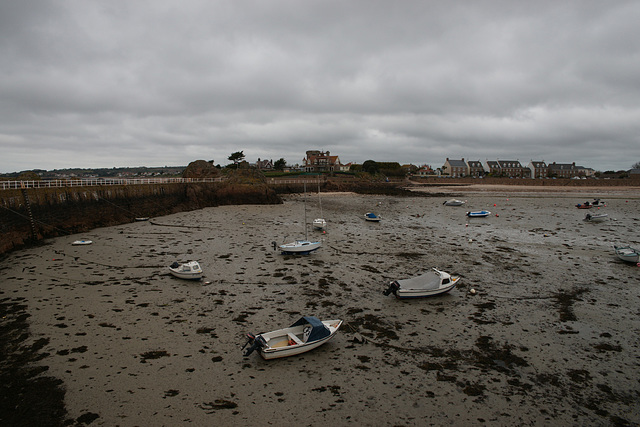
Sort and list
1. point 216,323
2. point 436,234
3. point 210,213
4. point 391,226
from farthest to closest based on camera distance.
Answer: point 210,213, point 391,226, point 436,234, point 216,323

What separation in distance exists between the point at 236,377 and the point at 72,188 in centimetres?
2842

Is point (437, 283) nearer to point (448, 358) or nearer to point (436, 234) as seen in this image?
point (448, 358)

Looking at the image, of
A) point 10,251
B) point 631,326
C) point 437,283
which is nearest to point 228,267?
point 437,283

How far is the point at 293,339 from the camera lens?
31.3 ft

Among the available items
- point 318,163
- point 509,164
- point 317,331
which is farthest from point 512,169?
point 317,331

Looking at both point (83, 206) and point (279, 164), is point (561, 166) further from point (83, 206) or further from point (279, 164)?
point (83, 206)

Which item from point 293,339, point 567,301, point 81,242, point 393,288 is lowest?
point 567,301

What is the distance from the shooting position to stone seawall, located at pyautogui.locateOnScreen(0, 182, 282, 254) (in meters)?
21.7

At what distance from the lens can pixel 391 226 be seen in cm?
3127

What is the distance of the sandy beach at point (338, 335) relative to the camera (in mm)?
7445

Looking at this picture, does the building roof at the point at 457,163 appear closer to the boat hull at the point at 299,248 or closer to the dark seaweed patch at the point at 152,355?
the boat hull at the point at 299,248

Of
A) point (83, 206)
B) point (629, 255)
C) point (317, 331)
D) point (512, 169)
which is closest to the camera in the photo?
point (317, 331)

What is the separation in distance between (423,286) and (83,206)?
29300 millimetres

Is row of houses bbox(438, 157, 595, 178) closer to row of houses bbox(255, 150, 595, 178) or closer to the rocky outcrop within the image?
row of houses bbox(255, 150, 595, 178)
